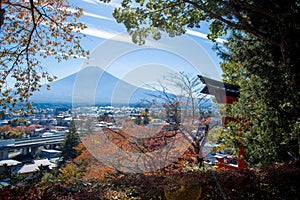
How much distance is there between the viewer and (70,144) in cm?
1098

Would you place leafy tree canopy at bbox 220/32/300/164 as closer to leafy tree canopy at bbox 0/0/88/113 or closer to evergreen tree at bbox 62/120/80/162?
leafy tree canopy at bbox 0/0/88/113

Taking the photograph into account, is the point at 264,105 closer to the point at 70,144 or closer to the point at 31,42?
the point at 31,42

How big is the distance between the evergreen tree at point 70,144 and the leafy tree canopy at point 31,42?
6.24 m

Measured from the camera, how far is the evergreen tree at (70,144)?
10.1 m

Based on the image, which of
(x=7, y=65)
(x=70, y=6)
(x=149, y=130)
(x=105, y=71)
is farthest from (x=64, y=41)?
(x=149, y=130)

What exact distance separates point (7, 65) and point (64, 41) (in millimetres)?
962

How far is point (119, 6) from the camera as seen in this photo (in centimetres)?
509

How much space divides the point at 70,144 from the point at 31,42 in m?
7.95

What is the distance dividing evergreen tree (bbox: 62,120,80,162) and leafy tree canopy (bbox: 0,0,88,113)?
6236 mm

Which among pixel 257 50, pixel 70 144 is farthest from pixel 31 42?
pixel 70 144

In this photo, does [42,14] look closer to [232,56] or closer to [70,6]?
[70,6]

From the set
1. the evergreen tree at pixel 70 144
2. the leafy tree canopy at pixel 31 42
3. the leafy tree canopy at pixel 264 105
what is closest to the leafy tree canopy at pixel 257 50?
the leafy tree canopy at pixel 264 105

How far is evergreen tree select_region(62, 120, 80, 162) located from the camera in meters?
10.1

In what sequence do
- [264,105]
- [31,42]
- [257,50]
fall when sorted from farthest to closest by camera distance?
1. [257,50]
2. [264,105]
3. [31,42]
